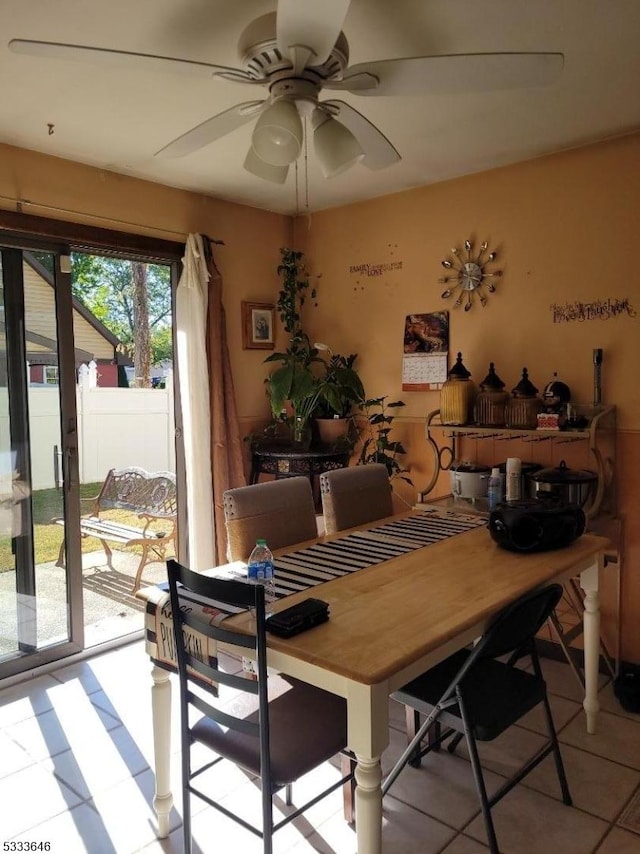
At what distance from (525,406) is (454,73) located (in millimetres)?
1713

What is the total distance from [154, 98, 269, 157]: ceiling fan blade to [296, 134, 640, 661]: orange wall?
5.64ft

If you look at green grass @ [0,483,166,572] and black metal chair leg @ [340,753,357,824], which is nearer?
black metal chair leg @ [340,753,357,824]

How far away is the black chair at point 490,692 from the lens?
172cm

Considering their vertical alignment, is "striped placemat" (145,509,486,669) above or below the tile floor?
above

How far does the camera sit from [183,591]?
6.04 feet

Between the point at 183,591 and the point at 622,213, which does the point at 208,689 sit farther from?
the point at 622,213

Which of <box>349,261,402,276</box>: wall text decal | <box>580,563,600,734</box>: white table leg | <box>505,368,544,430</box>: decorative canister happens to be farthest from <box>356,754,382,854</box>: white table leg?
<box>349,261,402,276</box>: wall text decal

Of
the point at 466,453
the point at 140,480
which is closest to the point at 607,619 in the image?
the point at 466,453

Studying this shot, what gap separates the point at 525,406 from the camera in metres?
3.01

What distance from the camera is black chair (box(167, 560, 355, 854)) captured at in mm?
1533

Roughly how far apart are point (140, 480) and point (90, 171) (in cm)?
171

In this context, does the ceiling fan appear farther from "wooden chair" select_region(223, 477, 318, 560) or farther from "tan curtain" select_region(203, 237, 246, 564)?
"tan curtain" select_region(203, 237, 246, 564)

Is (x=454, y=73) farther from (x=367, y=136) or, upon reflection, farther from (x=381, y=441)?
(x=381, y=441)


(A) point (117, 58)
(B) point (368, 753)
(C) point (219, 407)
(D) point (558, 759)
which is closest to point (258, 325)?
(C) point (219, 407)
